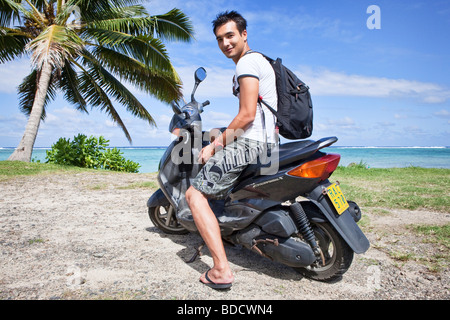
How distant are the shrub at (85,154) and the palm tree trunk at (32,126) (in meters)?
A: 0.58

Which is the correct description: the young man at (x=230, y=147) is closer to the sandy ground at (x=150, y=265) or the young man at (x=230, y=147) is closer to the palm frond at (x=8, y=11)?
the sandy ground at (x=150, y=265)

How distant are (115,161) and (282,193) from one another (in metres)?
8.82

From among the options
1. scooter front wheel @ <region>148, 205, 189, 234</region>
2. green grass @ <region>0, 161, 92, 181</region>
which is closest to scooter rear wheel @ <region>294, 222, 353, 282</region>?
scooter front wheel @ <region>148, 205, 189, 234</region>

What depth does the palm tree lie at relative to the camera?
9906 mm

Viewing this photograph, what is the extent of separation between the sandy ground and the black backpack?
1138 mm

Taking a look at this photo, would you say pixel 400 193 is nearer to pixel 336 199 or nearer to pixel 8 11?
pixel 336 199

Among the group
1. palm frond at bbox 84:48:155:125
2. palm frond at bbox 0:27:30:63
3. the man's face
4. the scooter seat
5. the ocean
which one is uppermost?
palm frond at bbox 0:27:30:63

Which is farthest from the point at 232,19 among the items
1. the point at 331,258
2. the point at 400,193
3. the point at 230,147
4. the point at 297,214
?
the point at 400,193

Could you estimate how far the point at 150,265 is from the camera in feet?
8.92

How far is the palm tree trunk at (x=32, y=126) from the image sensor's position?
33.1ft

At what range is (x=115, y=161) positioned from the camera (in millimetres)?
10281

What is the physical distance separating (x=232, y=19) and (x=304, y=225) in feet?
5.01

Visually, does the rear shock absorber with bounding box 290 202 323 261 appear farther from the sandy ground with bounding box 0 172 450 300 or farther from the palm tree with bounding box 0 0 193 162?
the palm tree with bounding box 0 0 193 162
